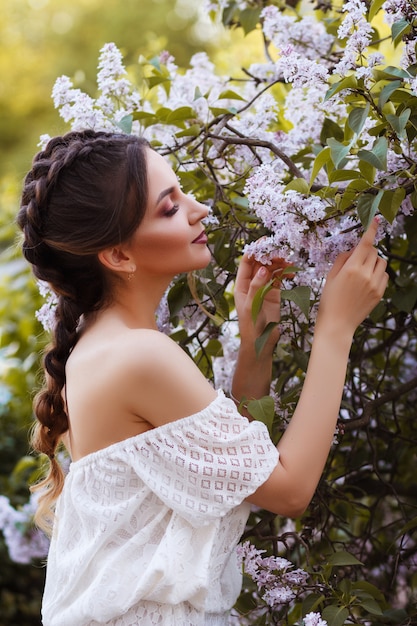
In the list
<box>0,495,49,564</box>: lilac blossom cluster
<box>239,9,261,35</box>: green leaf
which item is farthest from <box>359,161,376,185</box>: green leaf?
<box>0,495,49,564</box>: lilac blossom cluster

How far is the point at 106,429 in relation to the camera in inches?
55.1

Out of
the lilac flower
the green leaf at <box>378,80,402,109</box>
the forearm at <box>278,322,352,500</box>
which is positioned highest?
the green leaf at <box>378,80,402,109</box>

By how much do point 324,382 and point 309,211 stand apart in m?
0.26

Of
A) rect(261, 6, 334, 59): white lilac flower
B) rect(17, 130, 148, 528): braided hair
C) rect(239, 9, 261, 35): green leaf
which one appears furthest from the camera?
rect(239, 9, 261, 35): green leaf

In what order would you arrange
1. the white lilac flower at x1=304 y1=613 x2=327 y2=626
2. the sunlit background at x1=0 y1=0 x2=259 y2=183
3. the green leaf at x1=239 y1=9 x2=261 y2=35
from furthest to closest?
1. the sunlit background at x1=0 y1=0 x2=259 y2=183
2. the green leaf at x1=239 y1=9 x2=261 y2=35
3. the white lilac flower at x1=304 y1=613 x2=327 y2=626

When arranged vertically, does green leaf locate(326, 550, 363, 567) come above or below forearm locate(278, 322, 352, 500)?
below

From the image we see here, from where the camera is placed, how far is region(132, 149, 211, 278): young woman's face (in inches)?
56.9

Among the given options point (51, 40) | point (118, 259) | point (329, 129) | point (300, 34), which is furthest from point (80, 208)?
point (51, 40)

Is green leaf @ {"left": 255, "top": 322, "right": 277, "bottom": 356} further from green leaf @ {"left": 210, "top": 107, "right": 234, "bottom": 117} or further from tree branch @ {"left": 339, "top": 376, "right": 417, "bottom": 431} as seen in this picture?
green leaf @ {"left": 210, "top": 107, "right": 234, "bottom": 117}

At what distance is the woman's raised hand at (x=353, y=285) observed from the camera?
137 cm

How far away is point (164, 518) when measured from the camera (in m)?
1.39

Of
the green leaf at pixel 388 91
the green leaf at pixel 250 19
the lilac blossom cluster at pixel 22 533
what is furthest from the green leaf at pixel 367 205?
the lilac blossom cluster at pixel 22 533

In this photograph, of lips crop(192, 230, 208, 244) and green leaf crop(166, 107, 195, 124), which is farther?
green leaf crop(166, 107, 195, 124)

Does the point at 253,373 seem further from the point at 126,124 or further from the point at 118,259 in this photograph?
the point at 126,124
